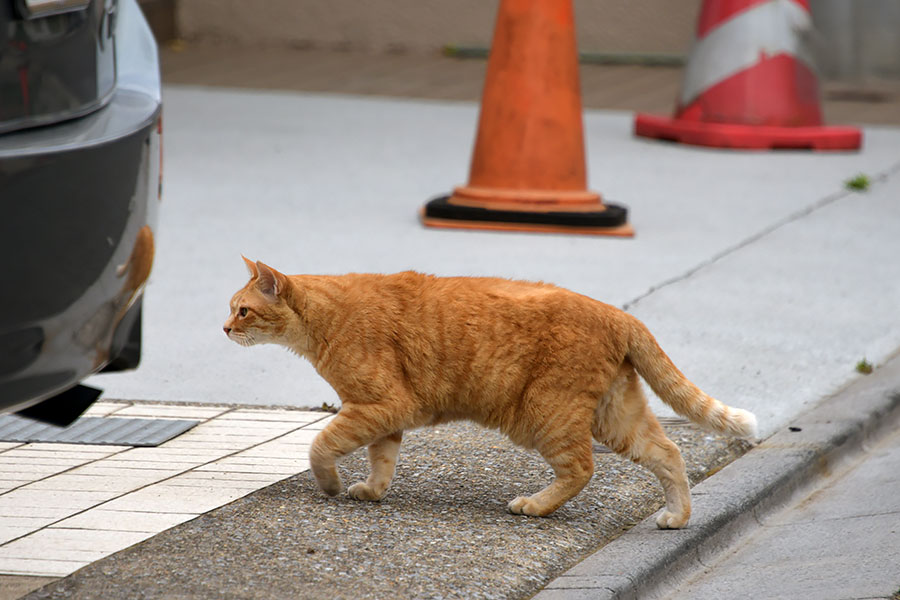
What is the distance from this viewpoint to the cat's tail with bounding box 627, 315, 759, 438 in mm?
3465

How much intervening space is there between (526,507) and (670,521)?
38 cm

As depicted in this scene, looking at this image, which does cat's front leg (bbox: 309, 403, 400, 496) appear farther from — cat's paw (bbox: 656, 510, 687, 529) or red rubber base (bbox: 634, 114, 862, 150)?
red rubber base (bbox: 634, 114, 862, 150)

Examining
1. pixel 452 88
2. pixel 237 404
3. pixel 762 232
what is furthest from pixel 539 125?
pixel 452 88

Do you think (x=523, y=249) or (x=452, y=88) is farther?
(x=452, y=88)

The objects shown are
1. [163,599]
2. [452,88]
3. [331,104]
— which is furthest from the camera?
[452,88]

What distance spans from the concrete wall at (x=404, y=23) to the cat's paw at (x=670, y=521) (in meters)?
12.0

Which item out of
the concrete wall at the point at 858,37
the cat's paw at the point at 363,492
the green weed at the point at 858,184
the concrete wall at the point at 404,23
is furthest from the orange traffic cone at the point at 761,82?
the cat's paw at the point at 363,492

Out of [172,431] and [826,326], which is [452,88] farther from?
[172,431]

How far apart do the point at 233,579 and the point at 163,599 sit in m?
0.18

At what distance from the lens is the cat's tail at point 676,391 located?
11.4 ft

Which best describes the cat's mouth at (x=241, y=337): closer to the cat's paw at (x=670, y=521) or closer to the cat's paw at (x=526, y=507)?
the cat's paw at (x=526, y=507)

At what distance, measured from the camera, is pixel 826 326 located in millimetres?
5520

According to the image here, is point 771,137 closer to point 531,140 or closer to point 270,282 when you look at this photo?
point 531,140

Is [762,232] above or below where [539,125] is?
below
